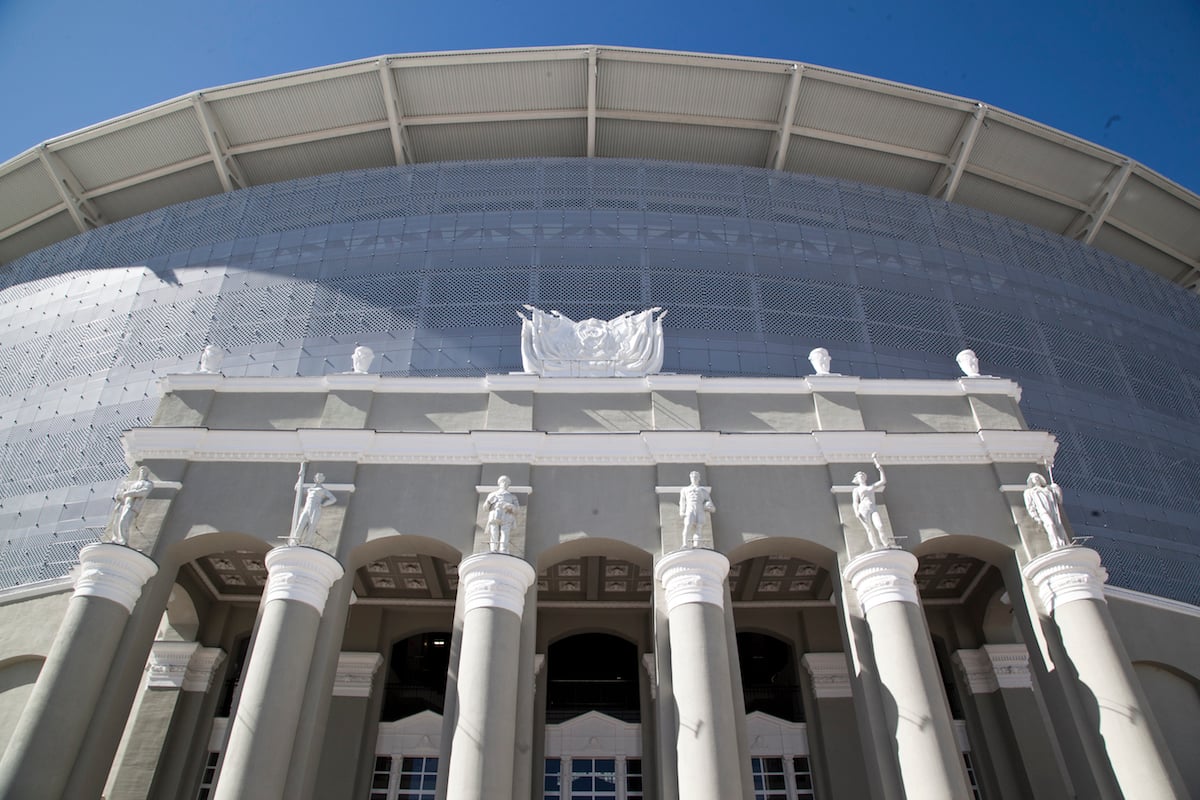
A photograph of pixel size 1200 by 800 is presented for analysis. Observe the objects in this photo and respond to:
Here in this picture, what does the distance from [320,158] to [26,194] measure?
11173 millimetres

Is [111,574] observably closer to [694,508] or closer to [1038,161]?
[694,508]

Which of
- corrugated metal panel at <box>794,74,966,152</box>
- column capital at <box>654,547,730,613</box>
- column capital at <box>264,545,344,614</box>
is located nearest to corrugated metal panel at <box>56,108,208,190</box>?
corrugated metal panel at <box>794,74,966,152</box>

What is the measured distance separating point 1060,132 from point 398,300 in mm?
23244

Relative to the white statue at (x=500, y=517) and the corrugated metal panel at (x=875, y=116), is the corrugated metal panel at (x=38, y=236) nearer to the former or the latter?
the white statue at (x=500, y=517)

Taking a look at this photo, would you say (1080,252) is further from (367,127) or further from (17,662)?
(17,662)

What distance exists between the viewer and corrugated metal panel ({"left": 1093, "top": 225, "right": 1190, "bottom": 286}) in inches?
1374

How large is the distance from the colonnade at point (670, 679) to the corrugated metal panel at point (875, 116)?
19.6 m

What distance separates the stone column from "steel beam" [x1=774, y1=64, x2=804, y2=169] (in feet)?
78.3

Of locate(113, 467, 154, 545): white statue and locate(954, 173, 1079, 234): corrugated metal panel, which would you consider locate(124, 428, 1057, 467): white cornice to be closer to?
locate(113, 467, 154, 545): white statue

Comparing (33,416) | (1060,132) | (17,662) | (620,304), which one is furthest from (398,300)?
(1060,132)

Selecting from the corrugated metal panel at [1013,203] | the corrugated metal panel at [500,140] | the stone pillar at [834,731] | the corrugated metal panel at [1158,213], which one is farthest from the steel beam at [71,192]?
the corrugated metal panel at [1158,213]

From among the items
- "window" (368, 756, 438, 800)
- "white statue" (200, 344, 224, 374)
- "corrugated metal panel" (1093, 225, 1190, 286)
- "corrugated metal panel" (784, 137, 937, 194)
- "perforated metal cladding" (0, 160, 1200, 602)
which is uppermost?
"corrugated metal panel" (784, 137, 937, 194)

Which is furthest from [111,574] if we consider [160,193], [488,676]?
[160,193]

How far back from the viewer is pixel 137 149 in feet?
110
